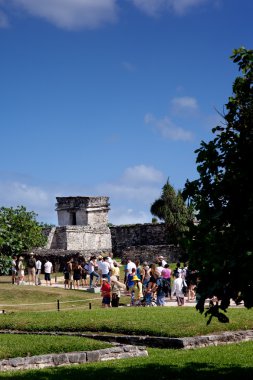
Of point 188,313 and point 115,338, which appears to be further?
point 188,313

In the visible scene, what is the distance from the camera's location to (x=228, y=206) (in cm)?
1110

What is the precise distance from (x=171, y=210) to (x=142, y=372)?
4334 cm

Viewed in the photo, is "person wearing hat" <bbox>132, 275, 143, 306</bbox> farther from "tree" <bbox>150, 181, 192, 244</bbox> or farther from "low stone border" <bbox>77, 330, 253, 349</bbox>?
"tree" <bbox>150, 181, 192, 244</bbox>

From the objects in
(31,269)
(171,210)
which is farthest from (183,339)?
(171,210)

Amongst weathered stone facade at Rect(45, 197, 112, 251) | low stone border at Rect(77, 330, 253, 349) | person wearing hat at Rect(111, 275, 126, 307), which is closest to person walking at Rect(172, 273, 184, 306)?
person wearing hat at Rect(111, 275, 126, 307)

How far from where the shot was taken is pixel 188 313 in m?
19.6

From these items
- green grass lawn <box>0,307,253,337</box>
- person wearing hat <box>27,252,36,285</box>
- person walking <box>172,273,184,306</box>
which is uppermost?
person wearing hat <box>27,252,36,285</box>

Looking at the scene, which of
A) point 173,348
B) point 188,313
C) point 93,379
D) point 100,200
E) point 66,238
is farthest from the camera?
point 100,200

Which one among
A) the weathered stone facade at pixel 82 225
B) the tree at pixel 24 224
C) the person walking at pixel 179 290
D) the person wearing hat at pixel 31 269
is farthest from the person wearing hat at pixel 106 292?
the weathered stone facade at pixel 82 225

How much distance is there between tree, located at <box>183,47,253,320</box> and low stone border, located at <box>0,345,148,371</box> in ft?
14.2

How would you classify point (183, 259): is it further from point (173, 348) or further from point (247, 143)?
point (173, 348)

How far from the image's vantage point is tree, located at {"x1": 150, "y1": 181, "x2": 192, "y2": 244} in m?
53.3

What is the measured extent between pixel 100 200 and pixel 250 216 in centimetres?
4745

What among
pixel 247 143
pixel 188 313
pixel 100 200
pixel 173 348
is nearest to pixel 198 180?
pixel 247 143
